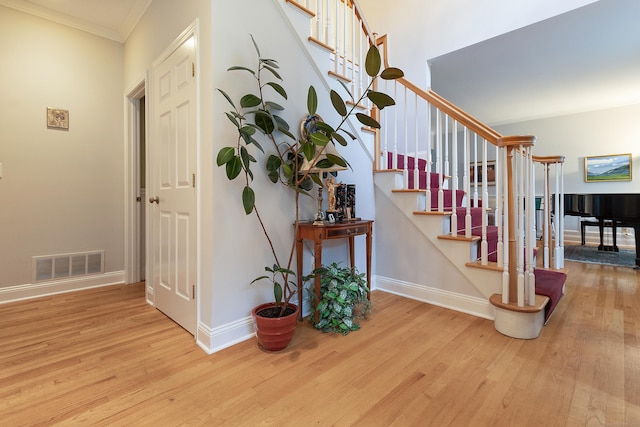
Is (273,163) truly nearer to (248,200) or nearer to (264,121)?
(264,121)

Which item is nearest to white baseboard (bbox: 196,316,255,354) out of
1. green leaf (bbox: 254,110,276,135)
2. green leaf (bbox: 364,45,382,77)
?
green leaf (bbox: 254,110,276,135)

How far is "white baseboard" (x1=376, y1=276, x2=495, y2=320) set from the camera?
2227 millimetres

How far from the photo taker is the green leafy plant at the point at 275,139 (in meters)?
1.66

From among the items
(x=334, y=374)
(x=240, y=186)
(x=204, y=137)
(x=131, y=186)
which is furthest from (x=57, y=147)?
Answer: (x=334, y=374)

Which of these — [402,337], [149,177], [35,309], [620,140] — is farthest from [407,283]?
[620,140]

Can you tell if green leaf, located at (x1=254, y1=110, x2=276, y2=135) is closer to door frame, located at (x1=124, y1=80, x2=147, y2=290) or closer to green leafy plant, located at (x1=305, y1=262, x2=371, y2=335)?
green leafy plant, located at (x1=305, y1=262, x2=371, y2=335)

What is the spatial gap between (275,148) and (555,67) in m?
4.41

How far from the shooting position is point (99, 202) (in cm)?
310

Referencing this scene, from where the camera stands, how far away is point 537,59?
3771mm

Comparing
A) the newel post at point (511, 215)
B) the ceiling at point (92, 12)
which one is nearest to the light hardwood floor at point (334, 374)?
the newel post at point (511, 215)

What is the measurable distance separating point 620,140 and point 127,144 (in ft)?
26.5

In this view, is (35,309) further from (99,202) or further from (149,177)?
(149,177)

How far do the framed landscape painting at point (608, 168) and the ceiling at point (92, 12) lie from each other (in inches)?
297

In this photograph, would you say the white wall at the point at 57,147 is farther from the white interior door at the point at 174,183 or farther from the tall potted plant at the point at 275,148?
the tall potted plant at the point at 275,148
